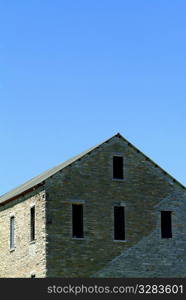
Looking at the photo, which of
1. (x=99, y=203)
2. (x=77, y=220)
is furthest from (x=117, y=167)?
(x=77, y=220)

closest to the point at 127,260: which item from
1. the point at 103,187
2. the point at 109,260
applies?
the point at 109,260

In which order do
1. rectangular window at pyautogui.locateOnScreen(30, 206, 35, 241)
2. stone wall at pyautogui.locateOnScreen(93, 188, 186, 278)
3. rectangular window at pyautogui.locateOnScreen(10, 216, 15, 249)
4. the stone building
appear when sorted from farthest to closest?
rectangular window at pyautogui.locateOnScreen(10, 216, 15, 249)
rectangular window at pyautogui.locateOnScreen(30, 206, 35, 241)
stone wall at pyautogui.locateOnScreen(93, 188, 186, 278)
the stone building

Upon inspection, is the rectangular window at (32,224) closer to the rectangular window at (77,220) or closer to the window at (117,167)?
the rectangular window at (77,220)

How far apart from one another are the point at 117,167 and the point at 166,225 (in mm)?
4251

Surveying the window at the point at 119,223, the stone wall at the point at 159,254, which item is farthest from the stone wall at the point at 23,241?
the window at the point at 119,223

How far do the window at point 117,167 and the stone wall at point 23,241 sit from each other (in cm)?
439

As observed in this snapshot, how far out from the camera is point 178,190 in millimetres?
41125

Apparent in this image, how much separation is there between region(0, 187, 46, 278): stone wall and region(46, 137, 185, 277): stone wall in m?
0.60

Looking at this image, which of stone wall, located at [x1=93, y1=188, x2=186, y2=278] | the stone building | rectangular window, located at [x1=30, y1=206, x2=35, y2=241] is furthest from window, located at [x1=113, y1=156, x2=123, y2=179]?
rectangular window, located at [x1=30, y1=206, x2=35, y2=241]

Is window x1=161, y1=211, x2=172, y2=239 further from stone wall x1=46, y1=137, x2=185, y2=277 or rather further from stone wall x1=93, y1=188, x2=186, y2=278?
stone wall x1=46, y1=137, x2=185, y2=277

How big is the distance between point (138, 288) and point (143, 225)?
1716cm

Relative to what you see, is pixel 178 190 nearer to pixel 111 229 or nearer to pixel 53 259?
pixel 111 229

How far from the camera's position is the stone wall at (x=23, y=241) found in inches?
1476

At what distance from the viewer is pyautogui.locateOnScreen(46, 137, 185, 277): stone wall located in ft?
122
